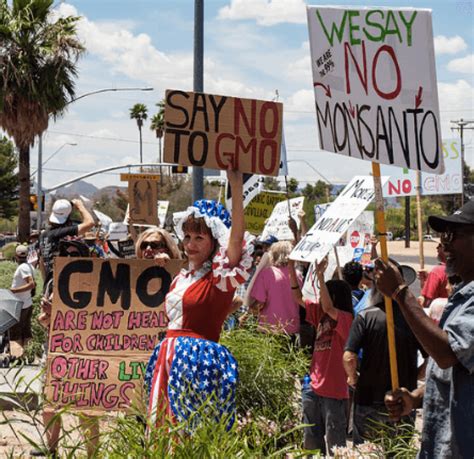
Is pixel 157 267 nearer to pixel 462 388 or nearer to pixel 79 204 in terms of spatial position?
pixel 79 204

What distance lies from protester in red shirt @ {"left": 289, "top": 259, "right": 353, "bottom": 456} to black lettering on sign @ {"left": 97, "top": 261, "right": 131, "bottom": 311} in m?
1.22

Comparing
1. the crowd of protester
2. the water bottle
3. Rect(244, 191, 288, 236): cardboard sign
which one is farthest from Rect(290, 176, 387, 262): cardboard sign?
Rect(244, 191, 288, 236): cardboard sign

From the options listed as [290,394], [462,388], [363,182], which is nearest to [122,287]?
[290,394]

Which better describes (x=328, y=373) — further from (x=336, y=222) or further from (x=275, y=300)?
(x=275, y=300)

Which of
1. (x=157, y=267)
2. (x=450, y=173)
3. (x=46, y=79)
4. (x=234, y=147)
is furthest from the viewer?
(x=450, y=173)

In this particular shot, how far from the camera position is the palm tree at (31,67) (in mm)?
28125

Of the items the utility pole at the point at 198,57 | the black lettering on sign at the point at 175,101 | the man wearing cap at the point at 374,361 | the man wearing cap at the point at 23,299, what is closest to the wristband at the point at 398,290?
the man wearing cap at the point at 374,361

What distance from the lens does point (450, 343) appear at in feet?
9.57

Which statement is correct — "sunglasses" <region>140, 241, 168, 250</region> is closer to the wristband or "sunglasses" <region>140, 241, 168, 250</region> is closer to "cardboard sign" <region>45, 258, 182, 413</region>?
"cardboard sign" <region>45, 258, 182, 413</region>

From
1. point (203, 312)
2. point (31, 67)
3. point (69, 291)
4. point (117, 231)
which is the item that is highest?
point (31, 67)

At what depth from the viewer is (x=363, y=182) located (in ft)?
21.6

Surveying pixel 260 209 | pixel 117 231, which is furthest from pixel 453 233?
pixel 117 231

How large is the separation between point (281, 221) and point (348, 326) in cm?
504

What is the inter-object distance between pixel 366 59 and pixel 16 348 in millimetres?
9656
